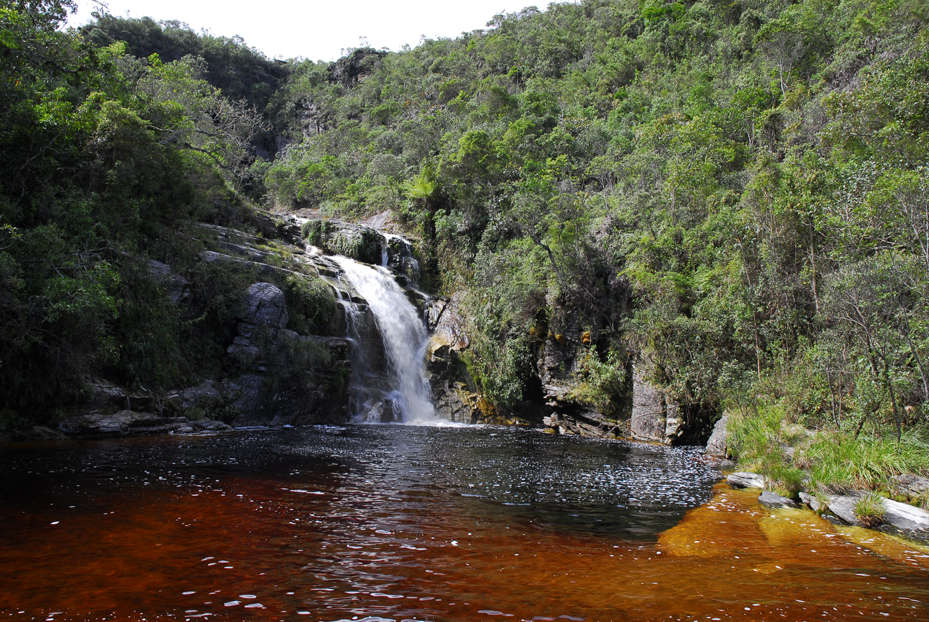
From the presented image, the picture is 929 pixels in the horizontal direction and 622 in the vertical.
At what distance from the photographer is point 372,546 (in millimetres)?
5773

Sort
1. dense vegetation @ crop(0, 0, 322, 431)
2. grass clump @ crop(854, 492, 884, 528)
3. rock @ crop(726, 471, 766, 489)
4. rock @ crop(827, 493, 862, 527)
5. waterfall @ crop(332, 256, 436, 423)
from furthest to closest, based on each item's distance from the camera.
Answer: waterfall @ crop(332, 256, 436, 423) → dense vegetation @ crop(0, 0, 322, 431) → rock @ crop(726, 471, 766, 489) → rock @ crop(827, 493, 862, 527) → grass clump @ crop(854, 492, 884, 528)

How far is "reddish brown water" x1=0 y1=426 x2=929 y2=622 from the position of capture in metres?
4.17

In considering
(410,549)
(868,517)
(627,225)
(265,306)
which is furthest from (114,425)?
(627,225)

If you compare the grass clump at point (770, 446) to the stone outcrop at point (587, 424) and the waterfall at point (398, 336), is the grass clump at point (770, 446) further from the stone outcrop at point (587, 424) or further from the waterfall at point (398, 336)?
the waterfall at point (398, 336)

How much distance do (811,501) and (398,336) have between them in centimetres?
1915

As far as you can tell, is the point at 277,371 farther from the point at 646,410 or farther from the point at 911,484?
the point at 911,484

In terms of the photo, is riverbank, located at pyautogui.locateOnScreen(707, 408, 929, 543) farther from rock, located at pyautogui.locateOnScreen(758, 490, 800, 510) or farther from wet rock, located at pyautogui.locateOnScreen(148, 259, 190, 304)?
wet rock, located at pyautogui.locateOnScreen(148, 259, 190, 304)

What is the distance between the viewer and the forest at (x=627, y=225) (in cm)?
1076

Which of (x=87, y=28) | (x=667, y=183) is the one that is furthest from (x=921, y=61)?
(x=87, y=28)

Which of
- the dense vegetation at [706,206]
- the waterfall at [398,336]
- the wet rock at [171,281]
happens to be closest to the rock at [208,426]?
the wet rock at [171,281]

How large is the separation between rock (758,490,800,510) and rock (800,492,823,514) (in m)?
0.17

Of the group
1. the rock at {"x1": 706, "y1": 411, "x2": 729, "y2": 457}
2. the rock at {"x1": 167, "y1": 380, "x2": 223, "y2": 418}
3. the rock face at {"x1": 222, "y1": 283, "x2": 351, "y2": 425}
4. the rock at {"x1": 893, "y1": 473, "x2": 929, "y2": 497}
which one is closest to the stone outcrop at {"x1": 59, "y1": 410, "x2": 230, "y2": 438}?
the rock at {"x1": 167, "y1": 380, "x2": 223, "y2": 418}

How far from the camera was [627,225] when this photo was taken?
22359 mm

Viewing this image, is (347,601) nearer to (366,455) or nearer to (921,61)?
(366,455)
